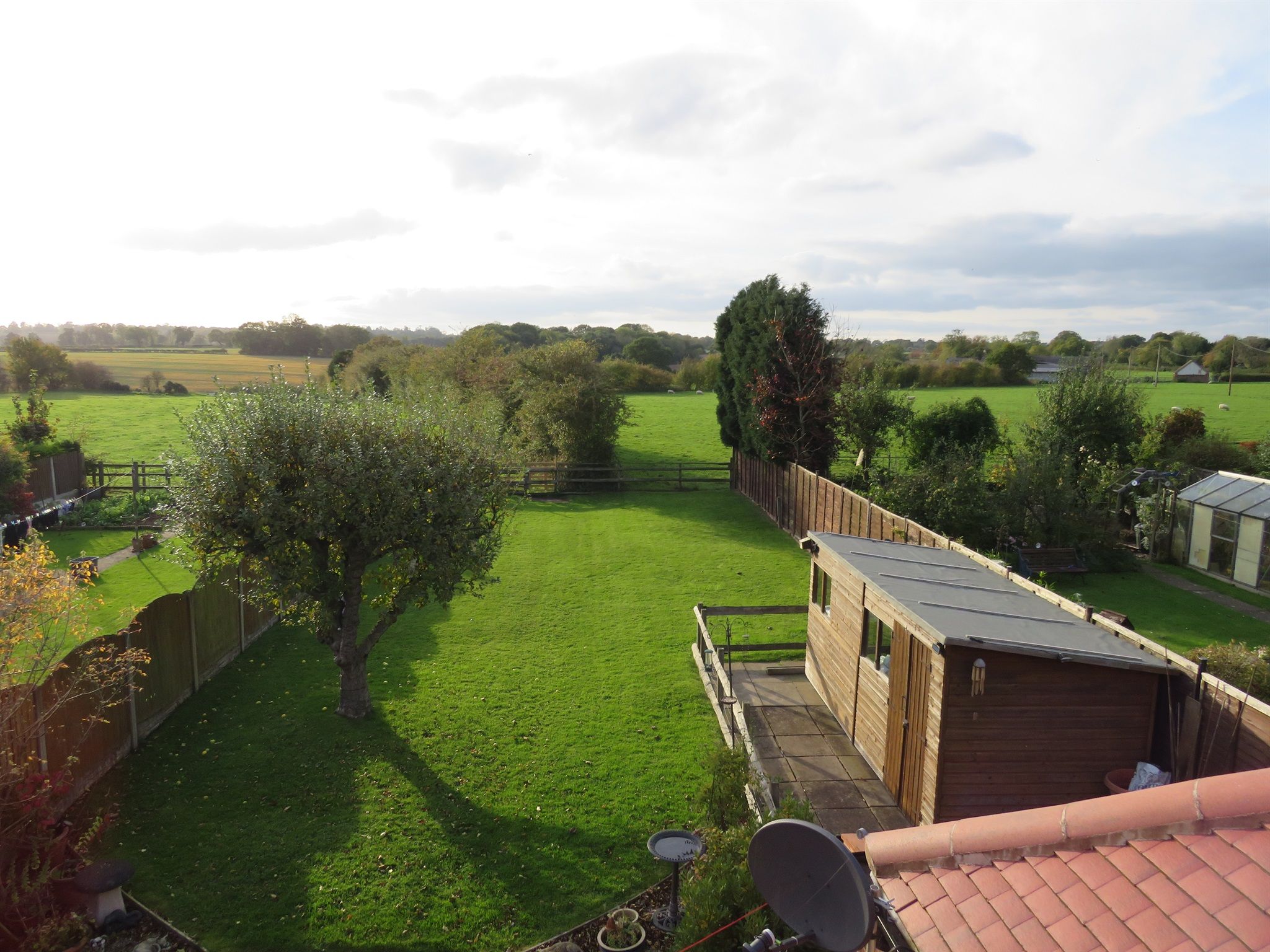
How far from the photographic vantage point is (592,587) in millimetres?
17469

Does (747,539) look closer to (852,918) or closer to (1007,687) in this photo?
(1007,687)

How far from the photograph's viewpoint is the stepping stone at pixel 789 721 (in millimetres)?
10648

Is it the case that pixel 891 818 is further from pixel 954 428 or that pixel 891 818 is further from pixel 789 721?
pixel 954 428

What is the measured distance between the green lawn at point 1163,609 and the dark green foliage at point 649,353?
6255 cm

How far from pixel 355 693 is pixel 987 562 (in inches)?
366

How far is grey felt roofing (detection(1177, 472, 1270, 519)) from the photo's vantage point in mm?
18047

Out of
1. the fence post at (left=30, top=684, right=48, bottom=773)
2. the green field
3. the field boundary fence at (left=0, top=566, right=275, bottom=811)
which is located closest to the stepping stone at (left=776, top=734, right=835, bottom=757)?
the field boundary fence at (left=0, top=566, right=275, bottom=811)

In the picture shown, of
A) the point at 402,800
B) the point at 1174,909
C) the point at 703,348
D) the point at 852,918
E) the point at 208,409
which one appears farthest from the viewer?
the point at 703,348

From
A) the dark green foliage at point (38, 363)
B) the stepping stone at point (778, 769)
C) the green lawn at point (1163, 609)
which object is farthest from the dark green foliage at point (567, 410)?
the dark green foliage at point (38, 363)

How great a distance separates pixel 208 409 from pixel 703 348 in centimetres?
10666

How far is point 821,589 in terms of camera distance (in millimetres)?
11859

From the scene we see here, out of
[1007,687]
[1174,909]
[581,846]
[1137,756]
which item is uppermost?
[1174,909]

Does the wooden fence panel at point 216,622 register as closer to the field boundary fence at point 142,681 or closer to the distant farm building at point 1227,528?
the field boundary fence at point 142,681

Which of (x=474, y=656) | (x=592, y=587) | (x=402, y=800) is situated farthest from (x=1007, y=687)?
(x=592, y=587)
